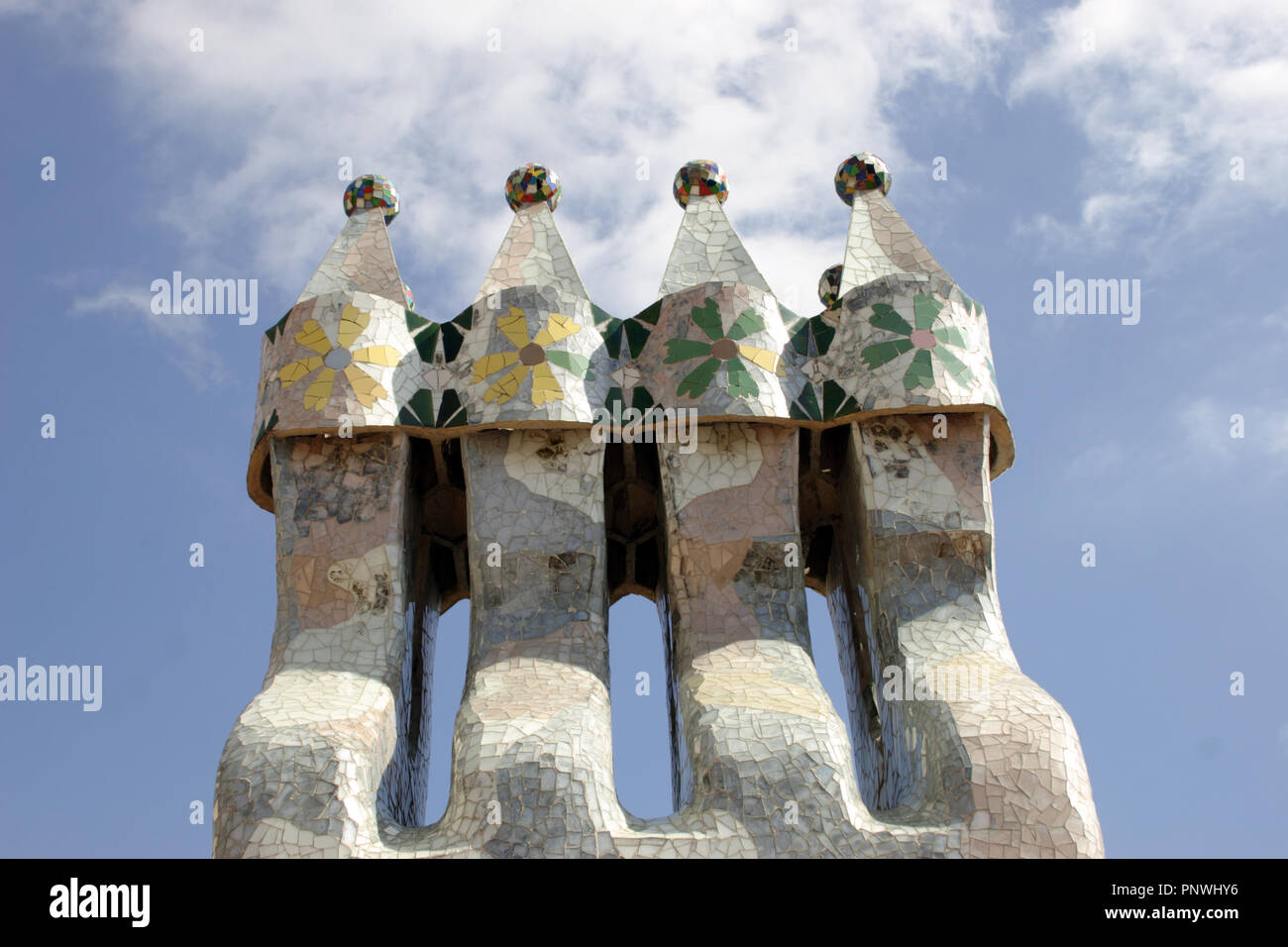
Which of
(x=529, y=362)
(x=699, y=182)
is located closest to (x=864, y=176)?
(x=699, y=182)

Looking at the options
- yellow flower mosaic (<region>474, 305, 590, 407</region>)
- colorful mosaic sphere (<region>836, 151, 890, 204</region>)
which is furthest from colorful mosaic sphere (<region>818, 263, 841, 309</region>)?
yellow flower mosaic (<region>474, 305, 590, 407</region>)

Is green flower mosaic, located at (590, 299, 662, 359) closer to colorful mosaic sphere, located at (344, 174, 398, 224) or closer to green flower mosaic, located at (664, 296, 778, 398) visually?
green flower mosaic, located at (664, 296, 778, 398)

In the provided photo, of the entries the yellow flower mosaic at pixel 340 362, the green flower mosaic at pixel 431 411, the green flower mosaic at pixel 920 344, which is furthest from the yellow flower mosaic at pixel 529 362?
the green flower mosaic at pixel 920 344

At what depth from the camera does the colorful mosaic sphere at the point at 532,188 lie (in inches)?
627

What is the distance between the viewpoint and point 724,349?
14.2 meters

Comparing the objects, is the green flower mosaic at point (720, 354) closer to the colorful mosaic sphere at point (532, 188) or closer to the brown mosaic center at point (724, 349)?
the brown mosaic center at point (724, 349)

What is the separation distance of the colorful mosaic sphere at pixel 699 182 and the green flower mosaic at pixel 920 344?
2314 mm

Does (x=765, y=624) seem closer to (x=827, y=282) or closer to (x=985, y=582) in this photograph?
(x=985, y=582)

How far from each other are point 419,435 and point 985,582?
4.84 metres

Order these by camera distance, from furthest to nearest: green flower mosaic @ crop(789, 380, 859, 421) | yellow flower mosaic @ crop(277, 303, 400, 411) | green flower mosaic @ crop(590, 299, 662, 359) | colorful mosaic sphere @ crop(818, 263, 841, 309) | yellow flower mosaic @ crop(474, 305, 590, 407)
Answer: colorful mosaic sphere @ crop(818, 263, 841, 309)
green flower mosaic @ crop(590, 299, 662, 359)
green flower mosaic @ crop(789, 380, 859, 421)
yellow flower mosaic @ crop(474, 305, 590, 407)
yellow flower mosaic @ crop(277, 303, 400, 411)

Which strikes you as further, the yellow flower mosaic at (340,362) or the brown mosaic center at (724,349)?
the brown mosaic center at (724,349)

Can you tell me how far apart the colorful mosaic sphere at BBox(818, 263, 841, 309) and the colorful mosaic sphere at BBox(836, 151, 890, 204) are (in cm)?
167

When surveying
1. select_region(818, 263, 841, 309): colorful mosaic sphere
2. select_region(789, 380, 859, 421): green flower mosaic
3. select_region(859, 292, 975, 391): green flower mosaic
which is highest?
select_region(818, 263, 841, 309): colorful mosaic sphere

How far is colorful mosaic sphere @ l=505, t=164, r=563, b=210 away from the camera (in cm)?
1592
